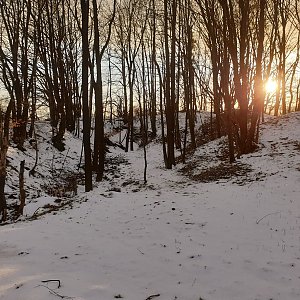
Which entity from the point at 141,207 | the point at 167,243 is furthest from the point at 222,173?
the point at 167,243

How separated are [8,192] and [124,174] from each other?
7260mm

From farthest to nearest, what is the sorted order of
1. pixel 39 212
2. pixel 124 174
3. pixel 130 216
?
→ 1. pixel 124 174
2. pixel 39 212
3. pixel 130 216

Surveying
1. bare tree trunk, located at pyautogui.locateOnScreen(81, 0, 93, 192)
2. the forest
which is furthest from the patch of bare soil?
bare tree trunk, located at pyautogui.locateOnScreen(81, 0, 93, 192)

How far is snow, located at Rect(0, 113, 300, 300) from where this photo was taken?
15.7 ft

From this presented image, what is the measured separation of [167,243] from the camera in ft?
22.3

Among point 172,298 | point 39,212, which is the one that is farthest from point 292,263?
point 39,212

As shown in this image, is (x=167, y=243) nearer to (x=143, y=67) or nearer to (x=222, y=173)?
(x=222, y=173)

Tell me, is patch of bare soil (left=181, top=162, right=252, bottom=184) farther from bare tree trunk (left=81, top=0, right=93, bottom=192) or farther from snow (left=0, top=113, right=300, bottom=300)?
bare tree trunk (left=81, top=0, right=93, bottom=192)

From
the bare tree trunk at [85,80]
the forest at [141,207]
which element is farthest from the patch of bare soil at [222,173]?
the bare tree trunk at [85,80]

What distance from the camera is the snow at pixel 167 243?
15.7ft

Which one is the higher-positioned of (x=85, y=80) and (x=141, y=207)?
(x=85, y=80)

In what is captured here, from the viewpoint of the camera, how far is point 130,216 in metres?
9.36

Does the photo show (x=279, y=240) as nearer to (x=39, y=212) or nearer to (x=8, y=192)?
(x=39, y=212)

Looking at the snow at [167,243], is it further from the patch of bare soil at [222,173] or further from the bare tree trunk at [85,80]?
the bare tree trunk at [85,80]
